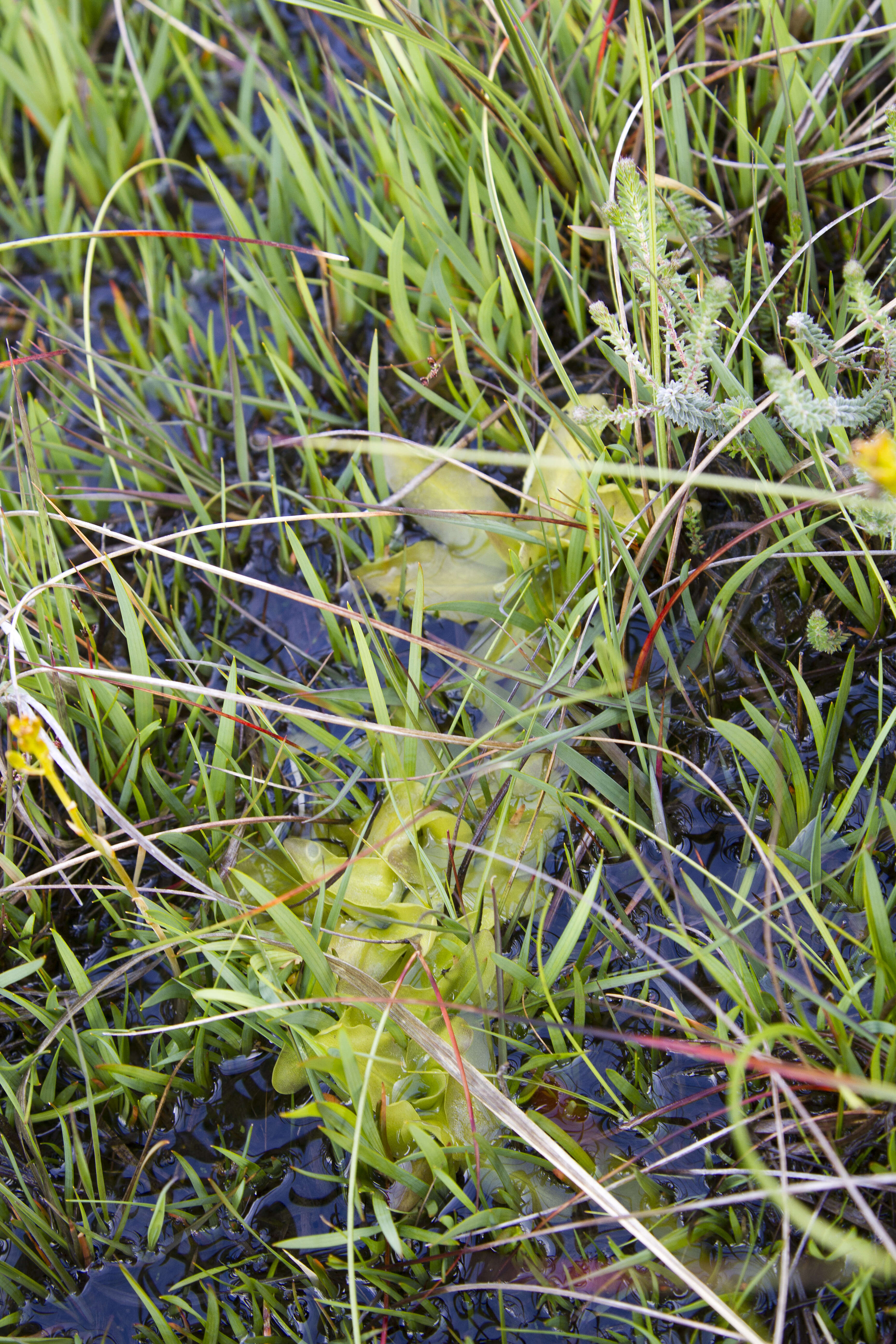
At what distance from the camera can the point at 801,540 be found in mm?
1275

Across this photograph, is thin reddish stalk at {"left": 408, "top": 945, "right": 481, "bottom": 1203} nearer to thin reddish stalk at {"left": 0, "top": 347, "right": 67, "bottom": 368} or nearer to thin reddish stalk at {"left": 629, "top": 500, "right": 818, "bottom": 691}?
thin reddish stalk at {"left": 629, "top": 500, "right": 818, "bottom": 691}

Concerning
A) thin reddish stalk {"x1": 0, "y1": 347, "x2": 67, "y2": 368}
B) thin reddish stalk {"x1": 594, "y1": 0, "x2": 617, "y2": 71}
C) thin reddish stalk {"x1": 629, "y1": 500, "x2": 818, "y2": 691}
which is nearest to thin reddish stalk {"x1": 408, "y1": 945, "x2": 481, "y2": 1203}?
thin reddish stalk {"x1": 629, "y1": 500, "x2": 818, "y2": 691}

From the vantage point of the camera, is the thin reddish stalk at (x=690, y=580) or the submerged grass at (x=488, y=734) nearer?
the submerged grass at (x=488, y=734)

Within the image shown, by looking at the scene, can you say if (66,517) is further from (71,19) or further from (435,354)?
(71,19)

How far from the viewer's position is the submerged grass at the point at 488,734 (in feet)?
3.71

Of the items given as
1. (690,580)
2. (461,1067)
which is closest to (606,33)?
(690,580)

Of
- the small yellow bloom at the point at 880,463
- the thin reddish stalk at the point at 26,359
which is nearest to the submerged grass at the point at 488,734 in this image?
the small yellow bloom at the point at 880,463

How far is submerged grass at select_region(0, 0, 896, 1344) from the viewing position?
3.71ft

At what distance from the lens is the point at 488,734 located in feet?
3.89

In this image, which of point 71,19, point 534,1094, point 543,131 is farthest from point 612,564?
point 71,19

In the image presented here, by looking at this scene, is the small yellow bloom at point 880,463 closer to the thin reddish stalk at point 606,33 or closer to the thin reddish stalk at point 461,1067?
the thin reddish stalk at point 461,1067

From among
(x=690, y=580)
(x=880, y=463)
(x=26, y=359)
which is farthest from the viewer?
(x=26, y=359)

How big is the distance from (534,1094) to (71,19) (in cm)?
258

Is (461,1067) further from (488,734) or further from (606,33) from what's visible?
(606,33)
